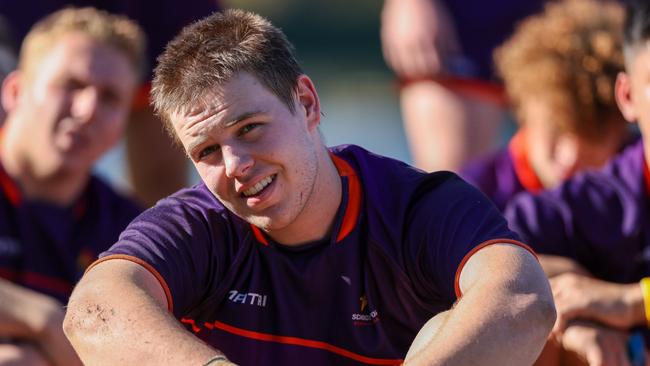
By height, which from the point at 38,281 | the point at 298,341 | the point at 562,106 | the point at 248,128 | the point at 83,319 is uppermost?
the point at 248,128

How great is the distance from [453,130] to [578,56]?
2.51 ft

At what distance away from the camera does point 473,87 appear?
5.23 m

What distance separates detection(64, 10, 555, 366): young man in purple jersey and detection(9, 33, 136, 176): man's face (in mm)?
1387

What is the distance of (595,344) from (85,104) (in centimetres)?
206

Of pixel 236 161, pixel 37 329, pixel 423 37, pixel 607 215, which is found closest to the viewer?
pixel 236 161

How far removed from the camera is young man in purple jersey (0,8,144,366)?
4309mm

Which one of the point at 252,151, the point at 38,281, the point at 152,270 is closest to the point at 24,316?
the point at 38,281

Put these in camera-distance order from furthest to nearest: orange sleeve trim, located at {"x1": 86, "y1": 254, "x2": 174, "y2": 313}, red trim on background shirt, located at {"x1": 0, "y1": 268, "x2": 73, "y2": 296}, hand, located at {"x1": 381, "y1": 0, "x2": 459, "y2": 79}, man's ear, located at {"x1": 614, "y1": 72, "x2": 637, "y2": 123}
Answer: hand, located at {"x1": 381, "y1": 0, "x2": 459, "y2": 79} < red trim on background shirt, located at {"x1": 0, "y1": 268, "x2": 73, "y2": 296} < man's ear, located at {"x1": 614, "y1": 72, "x2": 637, "y2": 123} < orange sleeve trim, located at {"x1": 86, "y1": 254, "x2": 174, "y2": 313}

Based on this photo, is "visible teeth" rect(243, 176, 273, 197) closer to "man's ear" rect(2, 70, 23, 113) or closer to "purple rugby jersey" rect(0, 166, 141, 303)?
"purple rugby jersey" rect(0, 166, 141, 303)

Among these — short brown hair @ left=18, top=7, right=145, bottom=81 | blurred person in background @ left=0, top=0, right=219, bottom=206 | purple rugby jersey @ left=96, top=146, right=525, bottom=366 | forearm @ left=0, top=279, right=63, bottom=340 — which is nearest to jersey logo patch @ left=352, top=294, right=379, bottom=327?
purple rugby jersey @ left=96, top=146, right=525, bottom=366

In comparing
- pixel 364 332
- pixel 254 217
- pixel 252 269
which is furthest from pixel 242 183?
pixel 364 332

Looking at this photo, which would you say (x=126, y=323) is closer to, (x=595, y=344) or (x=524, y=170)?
(x=595, y=344)

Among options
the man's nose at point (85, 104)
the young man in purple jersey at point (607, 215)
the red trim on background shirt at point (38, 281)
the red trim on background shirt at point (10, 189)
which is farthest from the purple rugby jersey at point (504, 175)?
the red trim on background shirt at point (10, 189)

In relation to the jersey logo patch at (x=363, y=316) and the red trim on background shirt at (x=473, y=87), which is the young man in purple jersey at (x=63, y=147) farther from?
the jersey logo patch at (x=363, y=316)
